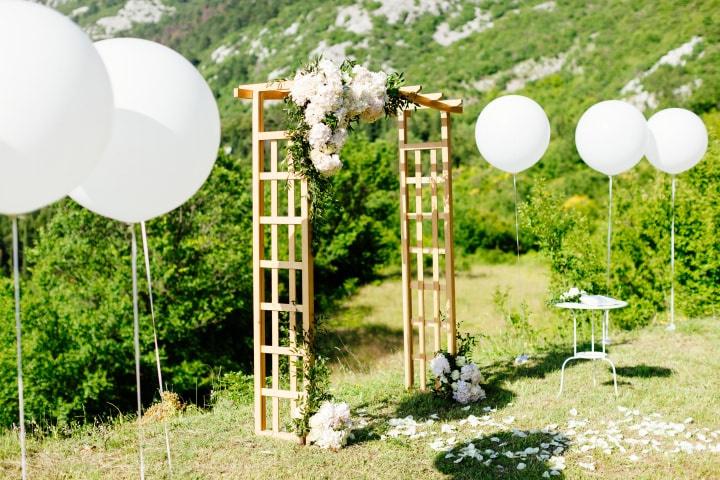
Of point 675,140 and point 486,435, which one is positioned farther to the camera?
point 675,140

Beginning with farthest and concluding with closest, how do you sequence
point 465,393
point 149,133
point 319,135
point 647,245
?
point 647,245, point 465,393, point 319,135, point 149,133

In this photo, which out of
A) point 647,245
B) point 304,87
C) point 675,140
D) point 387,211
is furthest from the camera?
point 387,211

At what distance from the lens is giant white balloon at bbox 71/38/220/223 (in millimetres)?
2576

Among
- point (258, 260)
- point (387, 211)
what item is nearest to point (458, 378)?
point (258, 260)

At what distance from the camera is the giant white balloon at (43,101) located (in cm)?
199

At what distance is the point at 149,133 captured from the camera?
8.50 ft

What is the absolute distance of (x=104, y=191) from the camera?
267 cm

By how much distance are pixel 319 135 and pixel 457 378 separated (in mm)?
2576

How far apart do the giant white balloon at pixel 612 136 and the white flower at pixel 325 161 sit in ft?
9.79

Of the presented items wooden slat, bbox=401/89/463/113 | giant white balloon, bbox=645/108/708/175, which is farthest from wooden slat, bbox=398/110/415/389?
giant white balloon, bbox=645/108/708/175

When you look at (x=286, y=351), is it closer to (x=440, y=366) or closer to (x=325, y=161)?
(x=325, y=161)

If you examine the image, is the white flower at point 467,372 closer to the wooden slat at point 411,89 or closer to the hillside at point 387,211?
the wooden slat at point 411,89

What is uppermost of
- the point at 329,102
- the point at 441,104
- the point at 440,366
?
the point at 441,104

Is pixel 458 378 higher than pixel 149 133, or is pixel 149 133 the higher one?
pixel 149 133
